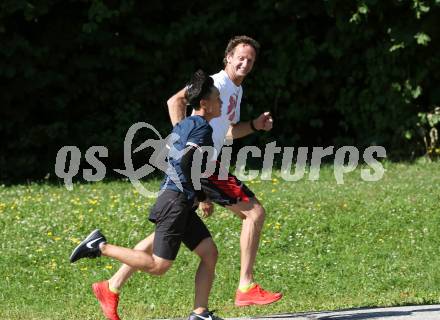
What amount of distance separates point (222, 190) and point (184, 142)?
0.60 m

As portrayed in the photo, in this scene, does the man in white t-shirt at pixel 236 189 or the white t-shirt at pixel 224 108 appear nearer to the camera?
the man in white t-shirt at pixel 236 189

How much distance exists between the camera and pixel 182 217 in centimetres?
675

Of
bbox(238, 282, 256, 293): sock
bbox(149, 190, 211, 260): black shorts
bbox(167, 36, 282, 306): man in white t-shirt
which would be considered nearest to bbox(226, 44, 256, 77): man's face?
bbox(167, 36, 282, 306): man in white t-shirt

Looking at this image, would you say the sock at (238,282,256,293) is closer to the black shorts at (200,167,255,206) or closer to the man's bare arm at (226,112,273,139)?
the black shorts at (200,167,255,206)

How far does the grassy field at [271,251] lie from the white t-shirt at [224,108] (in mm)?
1397

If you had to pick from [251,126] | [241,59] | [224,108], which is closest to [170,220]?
[224,108]

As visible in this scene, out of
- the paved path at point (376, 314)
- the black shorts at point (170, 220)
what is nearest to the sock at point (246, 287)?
the paved path at point (376, 314)

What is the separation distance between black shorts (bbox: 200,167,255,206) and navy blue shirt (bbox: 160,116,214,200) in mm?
335

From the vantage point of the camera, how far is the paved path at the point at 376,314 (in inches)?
282

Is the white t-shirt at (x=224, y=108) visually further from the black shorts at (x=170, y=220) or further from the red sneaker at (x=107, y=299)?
the red sneaker at (x=107, y=299)

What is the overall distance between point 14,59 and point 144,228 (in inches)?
211

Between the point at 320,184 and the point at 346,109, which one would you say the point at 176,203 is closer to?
the point at 320,184

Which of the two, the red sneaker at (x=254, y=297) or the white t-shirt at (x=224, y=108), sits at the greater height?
the white t-shirt at (x=224, y=108)

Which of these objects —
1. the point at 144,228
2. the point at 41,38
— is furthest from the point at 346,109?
the point at 144,228
